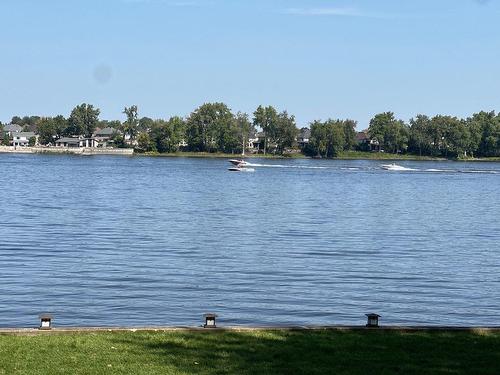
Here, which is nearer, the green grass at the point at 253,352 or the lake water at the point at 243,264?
the green grass at the point at 253,352

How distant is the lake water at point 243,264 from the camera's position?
22641 millimetres

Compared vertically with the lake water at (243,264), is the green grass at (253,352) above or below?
above

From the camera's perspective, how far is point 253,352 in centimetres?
1417

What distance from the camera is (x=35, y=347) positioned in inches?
555

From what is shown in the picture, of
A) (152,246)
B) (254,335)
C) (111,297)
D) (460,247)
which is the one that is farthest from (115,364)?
(460,247)

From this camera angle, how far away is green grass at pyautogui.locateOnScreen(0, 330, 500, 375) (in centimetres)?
1311

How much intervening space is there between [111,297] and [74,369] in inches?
449

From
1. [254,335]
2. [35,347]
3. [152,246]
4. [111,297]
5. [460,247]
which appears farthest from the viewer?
[460,247]

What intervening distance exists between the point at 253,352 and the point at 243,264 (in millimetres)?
17612

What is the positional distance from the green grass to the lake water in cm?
553

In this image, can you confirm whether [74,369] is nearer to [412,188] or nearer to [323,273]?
[323,273]

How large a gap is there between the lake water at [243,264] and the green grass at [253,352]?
18.1 feet

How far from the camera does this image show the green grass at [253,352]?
516 inches

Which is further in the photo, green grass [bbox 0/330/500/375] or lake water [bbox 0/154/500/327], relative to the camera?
lake water [bbox 0/154/500/327]
